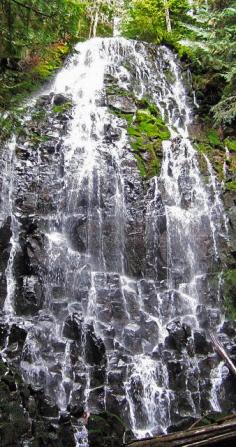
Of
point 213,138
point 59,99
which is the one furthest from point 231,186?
point 59,99

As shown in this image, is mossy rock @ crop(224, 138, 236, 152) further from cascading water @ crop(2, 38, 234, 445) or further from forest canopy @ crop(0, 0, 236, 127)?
cascading water @ crop(2, 38, 234, 445)

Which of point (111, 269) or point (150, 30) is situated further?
point (150, 30)

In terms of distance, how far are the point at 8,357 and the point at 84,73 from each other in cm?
959

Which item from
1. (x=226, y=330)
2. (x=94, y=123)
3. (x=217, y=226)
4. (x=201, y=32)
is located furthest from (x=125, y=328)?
(x=201, y=32)

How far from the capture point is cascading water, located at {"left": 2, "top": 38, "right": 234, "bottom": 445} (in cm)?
730

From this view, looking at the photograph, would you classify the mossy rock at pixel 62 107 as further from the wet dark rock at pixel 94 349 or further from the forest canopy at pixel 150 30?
the wet dark rock at pixel 94 349

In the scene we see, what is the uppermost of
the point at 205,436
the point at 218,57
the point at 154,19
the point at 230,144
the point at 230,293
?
the point at 154,19

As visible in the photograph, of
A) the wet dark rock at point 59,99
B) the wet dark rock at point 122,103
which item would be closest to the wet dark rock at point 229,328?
the wet dark rock at point 122,103

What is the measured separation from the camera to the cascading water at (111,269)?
7.30 meters

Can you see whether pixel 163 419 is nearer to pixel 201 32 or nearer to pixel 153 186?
pixel 153 186

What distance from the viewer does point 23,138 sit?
1063cm

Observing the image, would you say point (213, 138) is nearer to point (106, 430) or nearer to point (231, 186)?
point (231, 186)

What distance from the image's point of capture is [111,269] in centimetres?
923

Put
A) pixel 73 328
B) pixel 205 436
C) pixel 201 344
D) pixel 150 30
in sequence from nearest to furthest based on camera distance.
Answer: pixel 205 436 → pixel 73 328 → pixel 201 344 → pixel 150 30
